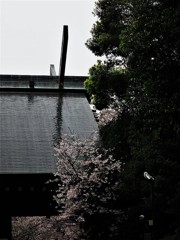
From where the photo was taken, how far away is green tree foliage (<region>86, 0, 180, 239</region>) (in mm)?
12266

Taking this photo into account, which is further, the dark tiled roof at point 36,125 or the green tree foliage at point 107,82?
the dark tiled roof at point 36,125

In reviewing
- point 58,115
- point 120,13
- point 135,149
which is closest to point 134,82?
point 135,149

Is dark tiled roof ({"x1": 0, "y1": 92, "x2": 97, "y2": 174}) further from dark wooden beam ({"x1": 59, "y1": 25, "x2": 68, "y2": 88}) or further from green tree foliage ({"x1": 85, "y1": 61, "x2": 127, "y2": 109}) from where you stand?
green tree foliage ({"x1": 85, "y1": 61, "x2": 127, "y2": 109})

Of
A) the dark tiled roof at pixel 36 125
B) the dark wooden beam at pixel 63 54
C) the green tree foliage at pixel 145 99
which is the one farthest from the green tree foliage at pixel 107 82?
the dark wooden beam at pixel 63 54

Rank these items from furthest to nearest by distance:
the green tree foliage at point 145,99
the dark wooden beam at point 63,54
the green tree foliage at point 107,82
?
1. the dark wooden beam at point 63,54
2. the green tree foliage at point 107,82
3. the green tree foliage at point 145,99

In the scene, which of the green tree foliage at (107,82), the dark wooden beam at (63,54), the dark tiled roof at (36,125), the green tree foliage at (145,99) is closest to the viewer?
the green tree foliage at (145,99)

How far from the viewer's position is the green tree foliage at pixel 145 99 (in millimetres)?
12266

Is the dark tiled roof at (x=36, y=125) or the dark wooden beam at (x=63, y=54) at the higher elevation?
the dark wooden beam at (x=63, y=54)

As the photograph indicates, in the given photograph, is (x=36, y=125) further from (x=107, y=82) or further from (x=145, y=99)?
(x=145, y=99)

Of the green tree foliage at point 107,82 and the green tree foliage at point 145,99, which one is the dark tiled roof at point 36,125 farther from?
the green tree foliage at point 107,82

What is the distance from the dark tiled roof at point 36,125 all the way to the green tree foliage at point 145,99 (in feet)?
8.45

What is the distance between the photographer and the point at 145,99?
1311 centimetres

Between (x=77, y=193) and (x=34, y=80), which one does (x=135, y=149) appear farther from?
(x=34, y=80)

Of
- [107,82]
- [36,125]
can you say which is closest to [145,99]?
[107,82]
